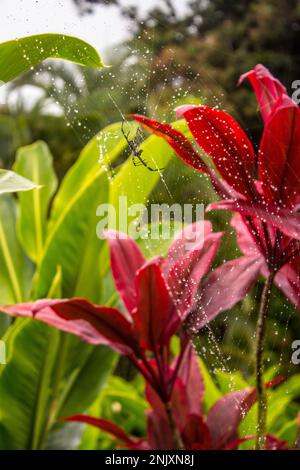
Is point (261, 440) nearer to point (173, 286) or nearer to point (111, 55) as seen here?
point (173, 286)

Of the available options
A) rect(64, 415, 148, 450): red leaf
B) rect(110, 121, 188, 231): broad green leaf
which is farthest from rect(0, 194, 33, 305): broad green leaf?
rect(110, 121, 188, 231): broad green leaf

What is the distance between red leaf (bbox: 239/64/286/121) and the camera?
0.56 m

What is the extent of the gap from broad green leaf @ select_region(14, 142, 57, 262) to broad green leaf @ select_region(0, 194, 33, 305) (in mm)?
55

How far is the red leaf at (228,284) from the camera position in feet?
1.90

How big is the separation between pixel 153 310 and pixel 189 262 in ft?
0.52

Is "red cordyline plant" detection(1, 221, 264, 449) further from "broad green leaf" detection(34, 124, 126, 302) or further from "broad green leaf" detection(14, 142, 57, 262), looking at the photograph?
"broad green leaf" detection(14, 142, 57, 262)

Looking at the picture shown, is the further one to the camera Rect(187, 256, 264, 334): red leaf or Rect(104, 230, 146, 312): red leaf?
Rect(104, 230, 146, 312): red leaf

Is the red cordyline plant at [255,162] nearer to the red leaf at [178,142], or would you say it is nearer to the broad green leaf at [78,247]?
the red leaf at [178,142]

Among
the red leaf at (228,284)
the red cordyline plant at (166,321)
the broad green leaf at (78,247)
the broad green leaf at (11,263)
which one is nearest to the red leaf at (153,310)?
the red cordyline plant at (166,321)

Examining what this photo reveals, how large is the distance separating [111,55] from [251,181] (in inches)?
7.1

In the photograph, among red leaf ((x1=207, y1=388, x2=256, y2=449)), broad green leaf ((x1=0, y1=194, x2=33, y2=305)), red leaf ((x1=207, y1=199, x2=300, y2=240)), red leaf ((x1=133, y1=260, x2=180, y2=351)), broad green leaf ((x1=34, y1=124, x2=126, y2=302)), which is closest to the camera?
red leaf ((x1=207, y1=199, x2=300, y2=240))

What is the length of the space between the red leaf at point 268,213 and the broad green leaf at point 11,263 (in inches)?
33.7

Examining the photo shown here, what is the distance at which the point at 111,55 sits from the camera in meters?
0.58

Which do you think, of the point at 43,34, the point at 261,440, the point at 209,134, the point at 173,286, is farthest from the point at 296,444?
the point at 43,34
